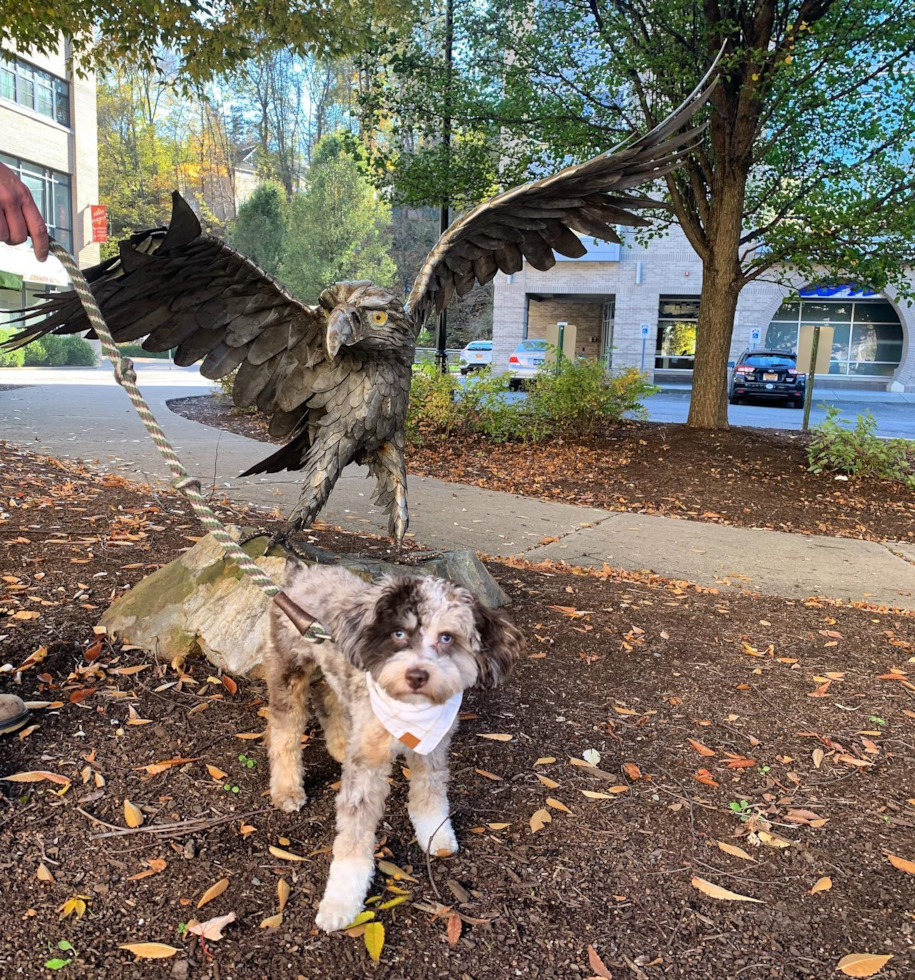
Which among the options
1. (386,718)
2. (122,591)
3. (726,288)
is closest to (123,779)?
(386,718)

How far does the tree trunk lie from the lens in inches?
402

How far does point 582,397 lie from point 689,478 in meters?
2.52

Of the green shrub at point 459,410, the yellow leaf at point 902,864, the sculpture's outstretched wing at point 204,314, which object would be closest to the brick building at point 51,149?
the green shrub at point 459,410

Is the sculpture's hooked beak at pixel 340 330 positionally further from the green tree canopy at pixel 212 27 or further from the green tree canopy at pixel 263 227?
the green tree canopy at pixel 263 227

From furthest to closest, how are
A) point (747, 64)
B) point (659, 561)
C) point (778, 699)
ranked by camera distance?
point (747, 64) → point (659, 561) → point (778, 699)

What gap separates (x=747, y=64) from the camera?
9078mm

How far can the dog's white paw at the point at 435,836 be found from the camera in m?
2.41

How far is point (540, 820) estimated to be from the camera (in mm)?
2645

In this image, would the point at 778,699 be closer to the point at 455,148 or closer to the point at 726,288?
the point at 726,288

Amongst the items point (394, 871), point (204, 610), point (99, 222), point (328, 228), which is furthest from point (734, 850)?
point (99, 222)

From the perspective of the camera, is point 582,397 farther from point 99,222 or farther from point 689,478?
point 99,222

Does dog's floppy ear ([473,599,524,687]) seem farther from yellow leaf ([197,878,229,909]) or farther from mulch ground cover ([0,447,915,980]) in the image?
yellow leaf ([197,878,229,909])

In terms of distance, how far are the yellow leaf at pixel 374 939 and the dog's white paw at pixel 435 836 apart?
0.33m

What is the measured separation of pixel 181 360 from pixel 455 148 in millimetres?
8541
